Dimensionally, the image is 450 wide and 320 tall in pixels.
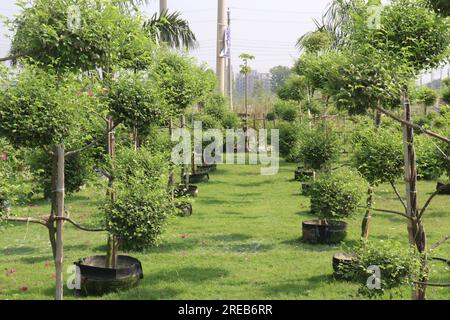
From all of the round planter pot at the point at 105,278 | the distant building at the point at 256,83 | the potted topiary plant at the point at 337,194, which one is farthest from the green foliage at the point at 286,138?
the distant building at the point at 256,83

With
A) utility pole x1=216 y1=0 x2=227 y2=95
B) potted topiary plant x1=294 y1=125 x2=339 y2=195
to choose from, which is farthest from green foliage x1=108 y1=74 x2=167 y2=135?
utility pole x1=216 y1=0 x2=227 y2=95

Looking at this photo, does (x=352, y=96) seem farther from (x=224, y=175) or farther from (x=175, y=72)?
(x=224, y=175)

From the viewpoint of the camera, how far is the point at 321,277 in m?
6.56

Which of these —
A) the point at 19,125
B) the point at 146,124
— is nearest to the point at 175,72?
the point at 146,124

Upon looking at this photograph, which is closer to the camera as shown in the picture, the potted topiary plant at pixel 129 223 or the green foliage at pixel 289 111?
the potted topiary plant at pixel 129 223

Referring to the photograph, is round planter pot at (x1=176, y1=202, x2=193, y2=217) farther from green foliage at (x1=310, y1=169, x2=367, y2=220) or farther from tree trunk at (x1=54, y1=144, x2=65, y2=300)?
tree trunk at (x1=54, y1=144, x2=65, y2=300)

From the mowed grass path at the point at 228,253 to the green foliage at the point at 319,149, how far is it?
1.24m

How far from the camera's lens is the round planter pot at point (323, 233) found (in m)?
8.20

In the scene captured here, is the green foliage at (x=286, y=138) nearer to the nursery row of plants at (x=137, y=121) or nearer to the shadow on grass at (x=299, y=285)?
the nursery row of plants at (x=137, y=121)

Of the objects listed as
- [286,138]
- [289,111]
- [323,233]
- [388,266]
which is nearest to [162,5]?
[289,111]

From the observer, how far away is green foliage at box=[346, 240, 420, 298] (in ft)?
12.7

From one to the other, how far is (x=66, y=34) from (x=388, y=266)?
287cm

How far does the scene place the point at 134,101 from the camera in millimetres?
5844

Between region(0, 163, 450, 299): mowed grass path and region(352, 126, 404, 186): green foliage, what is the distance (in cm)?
66
